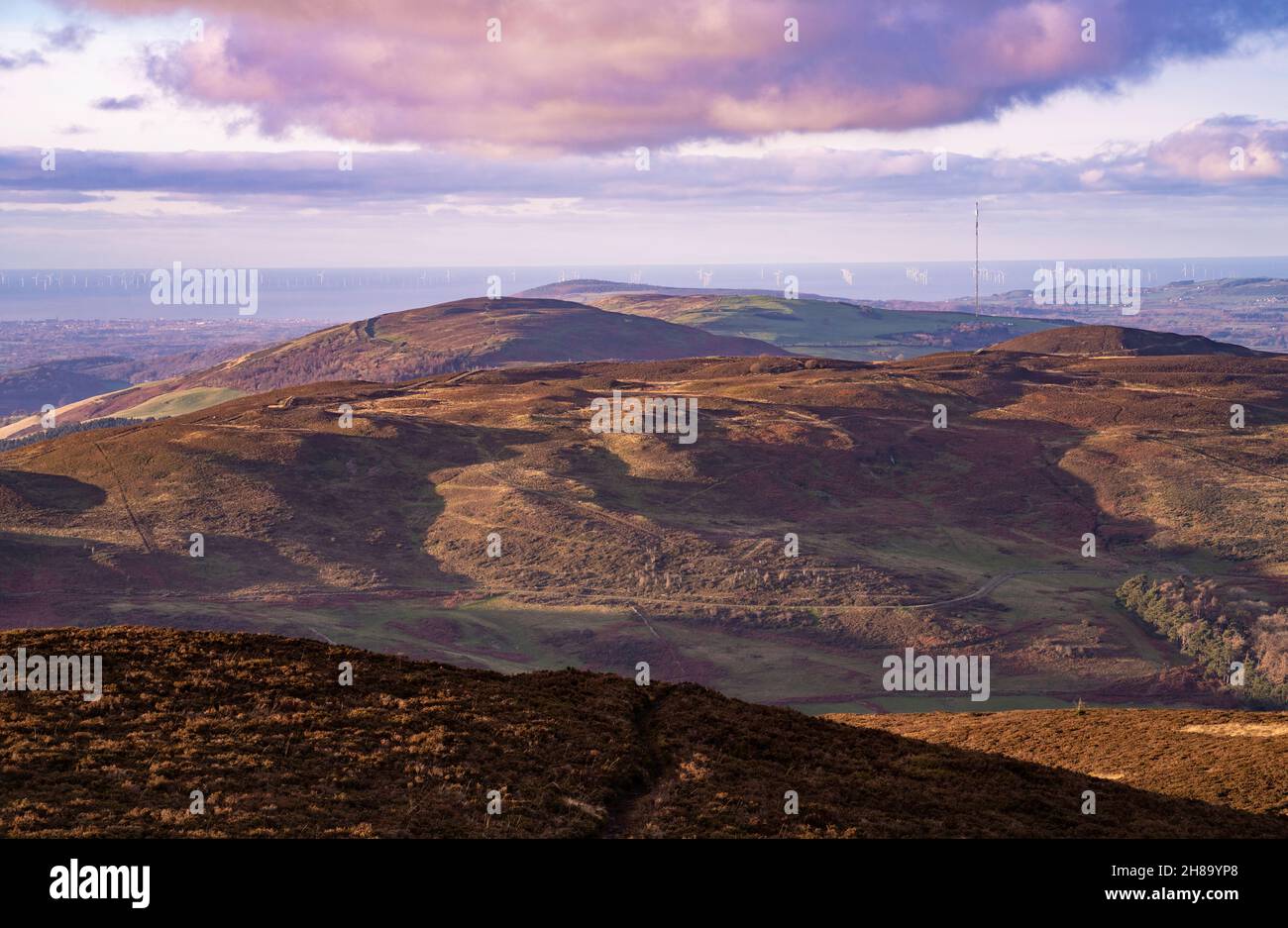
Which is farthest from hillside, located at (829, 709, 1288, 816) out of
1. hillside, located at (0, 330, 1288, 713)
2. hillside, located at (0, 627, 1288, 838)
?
hillside, located at (0, 330, 1288, 713)

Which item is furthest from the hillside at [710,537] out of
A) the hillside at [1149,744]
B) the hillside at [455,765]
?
the hillside at [455,765]

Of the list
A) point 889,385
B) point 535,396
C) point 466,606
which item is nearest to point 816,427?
point 889,385

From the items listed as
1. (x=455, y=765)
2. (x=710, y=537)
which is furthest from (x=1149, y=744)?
(x=710, y=537)

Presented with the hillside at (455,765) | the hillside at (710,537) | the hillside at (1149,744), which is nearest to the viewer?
the hillside at (455,765)

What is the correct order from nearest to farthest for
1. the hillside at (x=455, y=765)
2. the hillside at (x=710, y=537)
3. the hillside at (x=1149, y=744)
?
the hillside at (x=455, y=765) < the hillside at (x=1149, y=744) < the hillside at (x=710, y=537)

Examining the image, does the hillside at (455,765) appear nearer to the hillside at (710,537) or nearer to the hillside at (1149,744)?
the hillside at (1149,744)

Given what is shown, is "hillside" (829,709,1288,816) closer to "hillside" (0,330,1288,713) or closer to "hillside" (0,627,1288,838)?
"hillside" (0,627,1288,838)

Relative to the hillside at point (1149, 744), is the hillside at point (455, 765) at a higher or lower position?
higher

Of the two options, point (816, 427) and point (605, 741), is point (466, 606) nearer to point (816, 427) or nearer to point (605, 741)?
point (816, 427)

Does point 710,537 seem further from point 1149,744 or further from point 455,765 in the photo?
point 455,765
